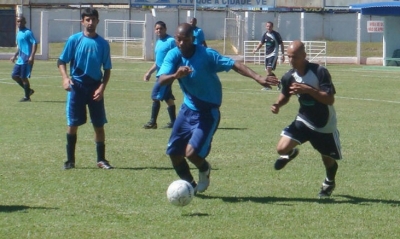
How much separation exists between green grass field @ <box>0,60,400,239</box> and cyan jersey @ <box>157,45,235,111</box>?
1.02 metres

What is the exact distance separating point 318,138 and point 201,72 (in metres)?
1.39

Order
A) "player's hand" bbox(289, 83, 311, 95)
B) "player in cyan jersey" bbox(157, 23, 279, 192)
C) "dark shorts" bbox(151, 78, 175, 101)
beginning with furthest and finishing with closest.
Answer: "dark shorts" bbox(151, 78, 175, 101)
"player in cyan jersey" bbox(157, 23, 279, 192)
"player's hand" bbox(289, 83, 311, 95)

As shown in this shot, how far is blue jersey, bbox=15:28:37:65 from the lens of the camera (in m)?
21.3

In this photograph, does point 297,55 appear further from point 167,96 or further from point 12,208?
point 167,96

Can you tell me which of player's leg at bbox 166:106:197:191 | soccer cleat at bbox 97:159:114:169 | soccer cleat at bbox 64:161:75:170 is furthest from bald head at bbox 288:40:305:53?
soccer cleat at bbox 64:161:75:170

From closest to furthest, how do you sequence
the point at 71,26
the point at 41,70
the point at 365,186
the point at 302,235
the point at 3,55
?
1. the point at 302,235
2. the point at 365,186
3. the point at 41,70
4. the point at 3,55
5. the point at 71,26

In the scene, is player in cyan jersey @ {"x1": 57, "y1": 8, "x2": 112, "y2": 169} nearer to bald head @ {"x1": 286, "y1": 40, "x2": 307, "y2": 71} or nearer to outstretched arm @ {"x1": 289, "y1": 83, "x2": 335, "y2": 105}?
bald head @ {"x1": 286, "y1": 40, "x2": 307, "y2": 71}

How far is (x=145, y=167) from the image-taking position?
11.3 m

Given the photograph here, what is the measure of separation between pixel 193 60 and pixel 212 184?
1.78 m

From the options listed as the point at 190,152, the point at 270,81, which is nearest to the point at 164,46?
the point at 190,152

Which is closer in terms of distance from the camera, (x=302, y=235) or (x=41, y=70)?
(x=302, y=235)

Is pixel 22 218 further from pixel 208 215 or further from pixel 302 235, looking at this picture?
pixel 302 235

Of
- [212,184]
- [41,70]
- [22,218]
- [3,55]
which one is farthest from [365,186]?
[3,55]

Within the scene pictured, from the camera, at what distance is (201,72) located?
29.1ft
